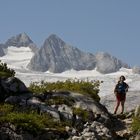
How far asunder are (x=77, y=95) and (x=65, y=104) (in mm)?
1636

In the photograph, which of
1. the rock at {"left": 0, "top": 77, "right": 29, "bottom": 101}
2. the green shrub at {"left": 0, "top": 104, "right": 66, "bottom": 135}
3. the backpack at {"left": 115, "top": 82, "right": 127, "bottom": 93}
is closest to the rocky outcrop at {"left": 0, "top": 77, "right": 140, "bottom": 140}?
the rock at {"left": 0, "top": 77, "right": 29, "bottom": 101}

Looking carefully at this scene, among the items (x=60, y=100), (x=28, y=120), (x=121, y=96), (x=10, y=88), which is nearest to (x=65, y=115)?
(x=60, y=100)

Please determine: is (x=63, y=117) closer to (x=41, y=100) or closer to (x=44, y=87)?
(x=41, y=100)

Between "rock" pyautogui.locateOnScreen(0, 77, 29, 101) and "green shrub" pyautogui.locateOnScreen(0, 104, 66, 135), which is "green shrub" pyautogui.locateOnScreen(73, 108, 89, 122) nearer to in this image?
"green shrub" pyautogui.locateOnScreen(0, 104, 66, 135)

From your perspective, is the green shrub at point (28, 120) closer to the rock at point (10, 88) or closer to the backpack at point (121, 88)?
the rock at point (10, 88)

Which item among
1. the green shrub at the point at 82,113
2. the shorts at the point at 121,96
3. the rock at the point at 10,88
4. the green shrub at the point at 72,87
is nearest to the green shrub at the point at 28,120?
the green shrub at the point at 82,113

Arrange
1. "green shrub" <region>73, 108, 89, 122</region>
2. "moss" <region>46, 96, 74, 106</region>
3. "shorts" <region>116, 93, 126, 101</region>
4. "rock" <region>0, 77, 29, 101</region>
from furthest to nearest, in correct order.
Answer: "shorts" <region>116, 93, 126, 101</region>
"moss" <region>46, 96, 74, 106</region>
"rock" <region>0, 77, 29, 101</region>
"green shrub" <region>73, 108, 89, 122</region>

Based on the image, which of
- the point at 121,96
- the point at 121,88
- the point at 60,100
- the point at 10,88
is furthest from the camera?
the point at 121,96

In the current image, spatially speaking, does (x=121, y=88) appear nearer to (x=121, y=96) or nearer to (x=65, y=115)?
(x=121, y=96)

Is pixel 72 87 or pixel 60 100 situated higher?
pixel 72 87

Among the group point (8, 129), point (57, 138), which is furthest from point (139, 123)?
point (8, 129)

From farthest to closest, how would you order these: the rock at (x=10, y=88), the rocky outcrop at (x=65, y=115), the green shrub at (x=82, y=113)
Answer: the rock at (x=10, y=88)
the green shrub at (x=82, y=113)
the rocky outcrop at (x=65, y=115)

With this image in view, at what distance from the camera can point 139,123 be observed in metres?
19.3

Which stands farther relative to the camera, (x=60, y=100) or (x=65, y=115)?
(x=60, y=100)
